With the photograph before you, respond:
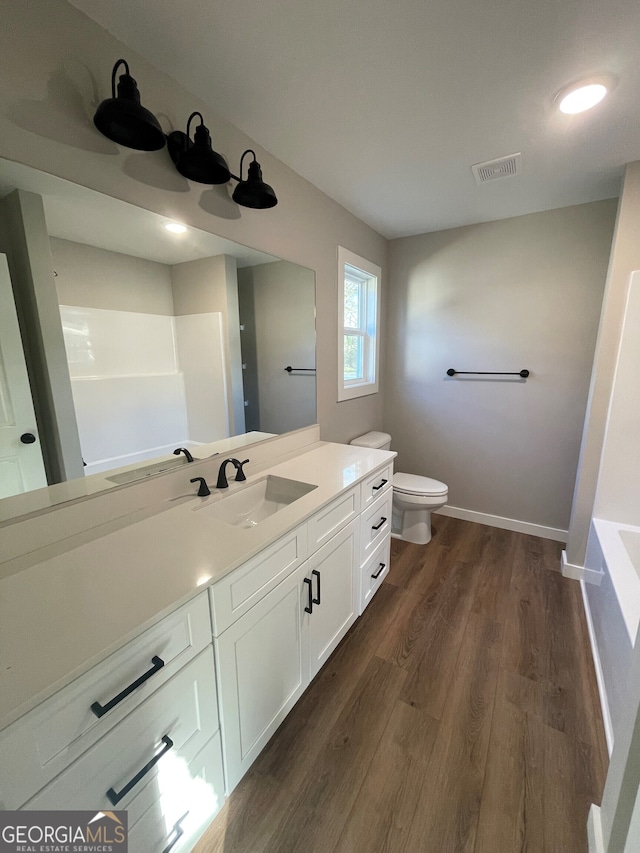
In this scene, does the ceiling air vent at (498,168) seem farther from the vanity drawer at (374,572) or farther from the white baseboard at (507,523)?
the white baseboard at (507,523)

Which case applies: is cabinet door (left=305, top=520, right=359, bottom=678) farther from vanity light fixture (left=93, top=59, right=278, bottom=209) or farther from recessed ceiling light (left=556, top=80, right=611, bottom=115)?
recessed ceiling light (left=556, top=80, right=611, bottom=115)

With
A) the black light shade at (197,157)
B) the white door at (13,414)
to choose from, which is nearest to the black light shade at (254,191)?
the black light shade at (197,157)

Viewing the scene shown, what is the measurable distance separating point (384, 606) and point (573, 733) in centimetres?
91

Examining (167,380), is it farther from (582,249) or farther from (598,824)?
(582,249)

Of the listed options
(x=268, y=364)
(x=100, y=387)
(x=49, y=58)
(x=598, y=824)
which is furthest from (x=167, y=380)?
(x=598, y=824)

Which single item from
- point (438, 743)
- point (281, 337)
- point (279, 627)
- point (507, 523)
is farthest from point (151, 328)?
point (507, 523)

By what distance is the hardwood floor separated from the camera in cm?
104

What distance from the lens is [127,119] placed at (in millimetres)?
945

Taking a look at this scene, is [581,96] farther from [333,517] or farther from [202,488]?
[202,488]

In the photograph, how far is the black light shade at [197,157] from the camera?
117cm

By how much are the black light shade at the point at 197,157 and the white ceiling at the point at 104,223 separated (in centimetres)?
19

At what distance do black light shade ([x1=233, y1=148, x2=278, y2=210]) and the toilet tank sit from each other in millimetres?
1713

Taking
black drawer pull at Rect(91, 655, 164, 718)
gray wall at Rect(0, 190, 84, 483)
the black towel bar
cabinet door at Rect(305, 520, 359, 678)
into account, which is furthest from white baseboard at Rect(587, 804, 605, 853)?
the black towel bar

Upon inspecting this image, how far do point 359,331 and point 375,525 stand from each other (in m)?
1.61
